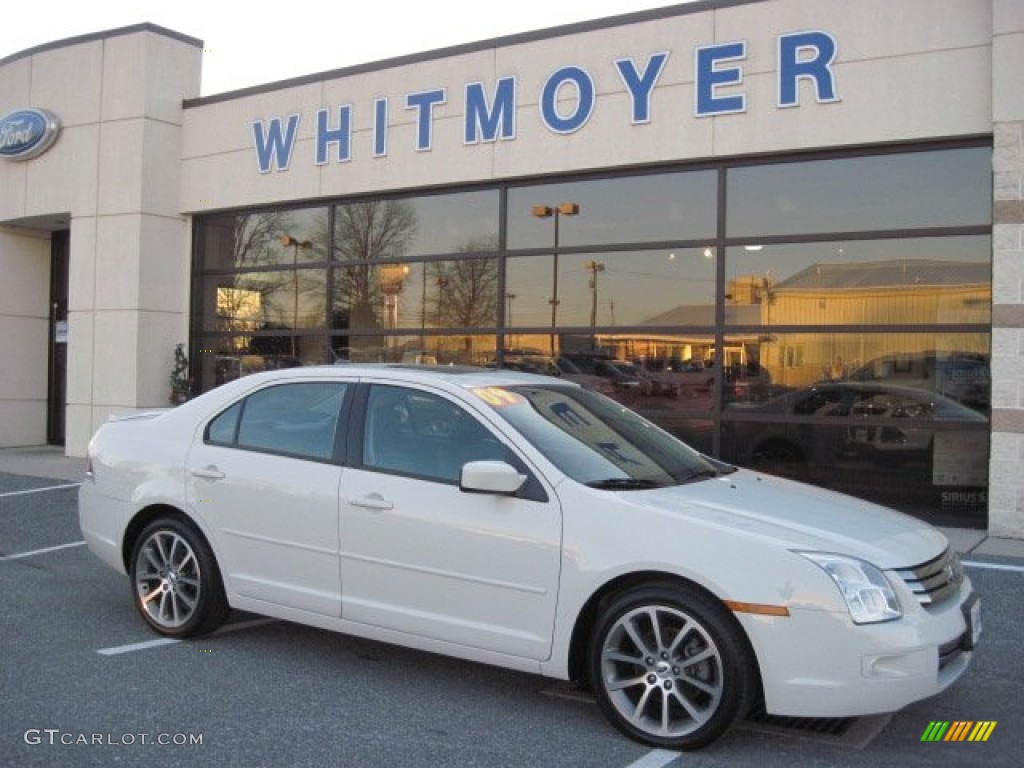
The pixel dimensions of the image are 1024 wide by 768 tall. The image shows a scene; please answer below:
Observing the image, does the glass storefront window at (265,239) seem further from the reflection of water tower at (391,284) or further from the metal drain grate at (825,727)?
the metal drain grate at (825,727)

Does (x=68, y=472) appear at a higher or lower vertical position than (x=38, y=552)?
higher

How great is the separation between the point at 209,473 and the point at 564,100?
7291mm

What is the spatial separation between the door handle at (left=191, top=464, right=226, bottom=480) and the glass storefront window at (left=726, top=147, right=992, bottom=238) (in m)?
6.81

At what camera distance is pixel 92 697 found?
15.4 ft

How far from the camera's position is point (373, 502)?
4832 mm

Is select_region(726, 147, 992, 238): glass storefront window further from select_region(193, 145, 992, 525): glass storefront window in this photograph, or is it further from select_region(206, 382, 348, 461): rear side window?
select_region(206, 382, 348, 461): rear side window

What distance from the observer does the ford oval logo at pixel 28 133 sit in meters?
15.2

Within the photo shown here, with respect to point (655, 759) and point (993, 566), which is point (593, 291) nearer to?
point (993, 566)

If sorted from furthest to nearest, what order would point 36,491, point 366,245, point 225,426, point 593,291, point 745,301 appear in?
point 366,245 < point 36,491 < point 593,291 < point 745,301 < point 225,426

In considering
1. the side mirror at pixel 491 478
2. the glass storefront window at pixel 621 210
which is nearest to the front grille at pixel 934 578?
the side mirror at pixel 491 478

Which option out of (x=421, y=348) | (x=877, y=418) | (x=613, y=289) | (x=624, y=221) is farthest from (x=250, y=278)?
(x=877, y=418)

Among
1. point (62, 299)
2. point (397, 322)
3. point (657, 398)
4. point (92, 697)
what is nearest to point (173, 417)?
point (92, 697)

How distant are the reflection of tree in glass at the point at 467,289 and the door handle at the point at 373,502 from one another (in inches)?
290

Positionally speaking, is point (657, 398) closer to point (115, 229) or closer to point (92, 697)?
point (92, 697)
